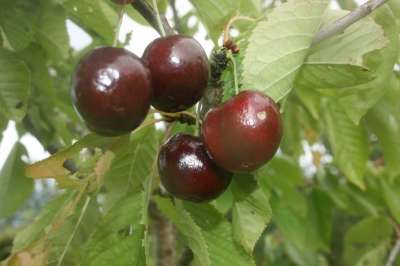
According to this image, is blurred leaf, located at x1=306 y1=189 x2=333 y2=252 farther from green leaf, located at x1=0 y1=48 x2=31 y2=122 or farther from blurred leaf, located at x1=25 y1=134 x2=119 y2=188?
blurred leaf, located at x1=25 y1=134 x2=119 y2=188

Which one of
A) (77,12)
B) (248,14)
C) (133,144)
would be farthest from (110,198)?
(248,14)

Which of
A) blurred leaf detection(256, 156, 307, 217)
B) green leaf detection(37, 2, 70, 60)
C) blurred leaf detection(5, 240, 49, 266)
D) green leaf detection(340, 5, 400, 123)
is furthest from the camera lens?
blurred leaf detection(256, 156, 307, 217)

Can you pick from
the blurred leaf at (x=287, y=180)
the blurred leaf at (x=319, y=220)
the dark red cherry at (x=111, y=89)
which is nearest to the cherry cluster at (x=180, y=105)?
the dark red cherry at (x=111, y=89)

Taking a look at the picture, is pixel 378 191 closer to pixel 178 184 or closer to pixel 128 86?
pixel 178 184

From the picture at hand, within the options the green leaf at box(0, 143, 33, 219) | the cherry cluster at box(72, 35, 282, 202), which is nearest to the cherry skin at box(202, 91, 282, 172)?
the cherry cluster at box(72, 35, 282, 202)

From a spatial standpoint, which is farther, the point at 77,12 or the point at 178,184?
the point at 77,12

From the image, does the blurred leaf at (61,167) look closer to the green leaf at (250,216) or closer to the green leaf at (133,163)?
the green leaf at (133,163)

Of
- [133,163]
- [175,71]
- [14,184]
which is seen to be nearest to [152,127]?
[133,163]
